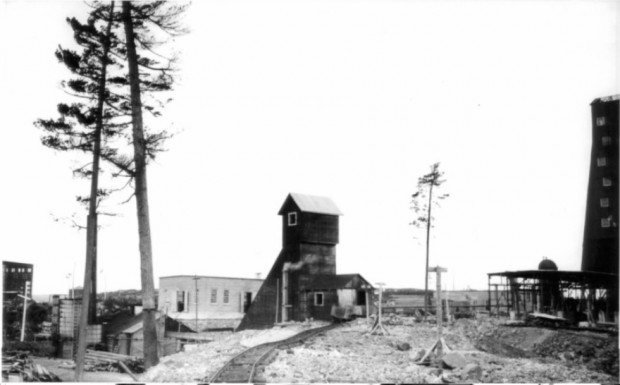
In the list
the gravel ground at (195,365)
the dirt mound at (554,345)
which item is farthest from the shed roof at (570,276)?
the gravel ground at (195,365)

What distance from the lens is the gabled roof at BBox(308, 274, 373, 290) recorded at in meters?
40.7

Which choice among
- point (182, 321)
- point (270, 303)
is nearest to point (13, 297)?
point (182, 321)

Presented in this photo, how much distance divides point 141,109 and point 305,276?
27295 millimetres

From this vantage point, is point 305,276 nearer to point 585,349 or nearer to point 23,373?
point 585,349

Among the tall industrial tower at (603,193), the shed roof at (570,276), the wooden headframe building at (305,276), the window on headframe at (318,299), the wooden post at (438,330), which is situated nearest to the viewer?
the wooden post at (438,330)

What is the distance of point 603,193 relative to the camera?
4022 cm

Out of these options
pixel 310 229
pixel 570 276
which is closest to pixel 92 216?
pixel 310 229

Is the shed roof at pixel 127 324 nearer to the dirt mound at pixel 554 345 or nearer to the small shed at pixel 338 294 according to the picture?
the small shed at pixel 338 294

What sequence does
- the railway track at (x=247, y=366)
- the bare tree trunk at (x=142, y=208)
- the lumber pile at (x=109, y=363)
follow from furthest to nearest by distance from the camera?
the lumber pile at (x=109, y=363) → the bare tree trunk at (x=142, y=208) → the railway track at (x=247, y=366)

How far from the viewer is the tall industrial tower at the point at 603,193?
39.0 m

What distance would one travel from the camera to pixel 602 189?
132 ft

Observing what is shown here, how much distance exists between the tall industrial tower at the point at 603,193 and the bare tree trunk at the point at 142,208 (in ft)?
104

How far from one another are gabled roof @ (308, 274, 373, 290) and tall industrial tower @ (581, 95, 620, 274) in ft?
50.5

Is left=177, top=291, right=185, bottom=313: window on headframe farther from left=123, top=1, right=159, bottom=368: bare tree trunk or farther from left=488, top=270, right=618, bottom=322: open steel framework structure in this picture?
left=123, top=1, right=159, bottom=368: bare tree trunk
